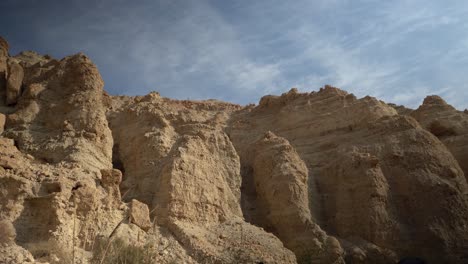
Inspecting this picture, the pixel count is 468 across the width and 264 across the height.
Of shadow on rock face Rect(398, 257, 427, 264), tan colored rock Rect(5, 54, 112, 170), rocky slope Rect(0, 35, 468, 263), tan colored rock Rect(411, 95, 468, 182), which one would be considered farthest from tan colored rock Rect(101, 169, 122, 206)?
tan colored rock Rect(411, 95, 468, 182)

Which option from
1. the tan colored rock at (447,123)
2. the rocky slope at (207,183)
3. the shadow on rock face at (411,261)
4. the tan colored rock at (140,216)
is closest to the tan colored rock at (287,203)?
the rocky slope at (207,183)

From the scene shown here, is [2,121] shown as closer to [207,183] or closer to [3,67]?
[3,67]

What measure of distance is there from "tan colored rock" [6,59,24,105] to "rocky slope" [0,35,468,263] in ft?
0.13

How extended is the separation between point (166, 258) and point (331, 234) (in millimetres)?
9220

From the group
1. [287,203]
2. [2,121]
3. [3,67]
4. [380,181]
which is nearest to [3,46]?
[3,67]

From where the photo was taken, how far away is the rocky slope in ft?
38.6

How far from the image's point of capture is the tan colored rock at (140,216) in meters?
13.0

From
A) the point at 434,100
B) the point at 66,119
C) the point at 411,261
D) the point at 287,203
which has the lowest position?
the point at 411,261

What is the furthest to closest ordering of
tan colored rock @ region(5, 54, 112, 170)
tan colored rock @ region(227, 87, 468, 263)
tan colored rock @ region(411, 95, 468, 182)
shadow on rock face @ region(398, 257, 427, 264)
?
tan colored rock @ region(411, 95, 468, 182) → tan colored rock @ region(227, 87, 468, 263) → shadow on rock face @ region(398, 257, 427, 264) → tan colored rock @ region(5, 54, 112, 170)

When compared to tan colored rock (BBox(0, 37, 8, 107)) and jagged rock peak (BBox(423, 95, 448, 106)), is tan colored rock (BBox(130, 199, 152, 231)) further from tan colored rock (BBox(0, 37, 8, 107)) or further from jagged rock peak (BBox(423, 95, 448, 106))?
jagged rock peak (BBox(423, 95, 448, 106))

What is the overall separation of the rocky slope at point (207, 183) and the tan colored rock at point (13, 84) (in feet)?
0.13

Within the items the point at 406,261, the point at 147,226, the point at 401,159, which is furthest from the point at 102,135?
the point at 401,159

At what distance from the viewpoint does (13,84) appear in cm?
1669

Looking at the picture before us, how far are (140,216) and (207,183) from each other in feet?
11.9
